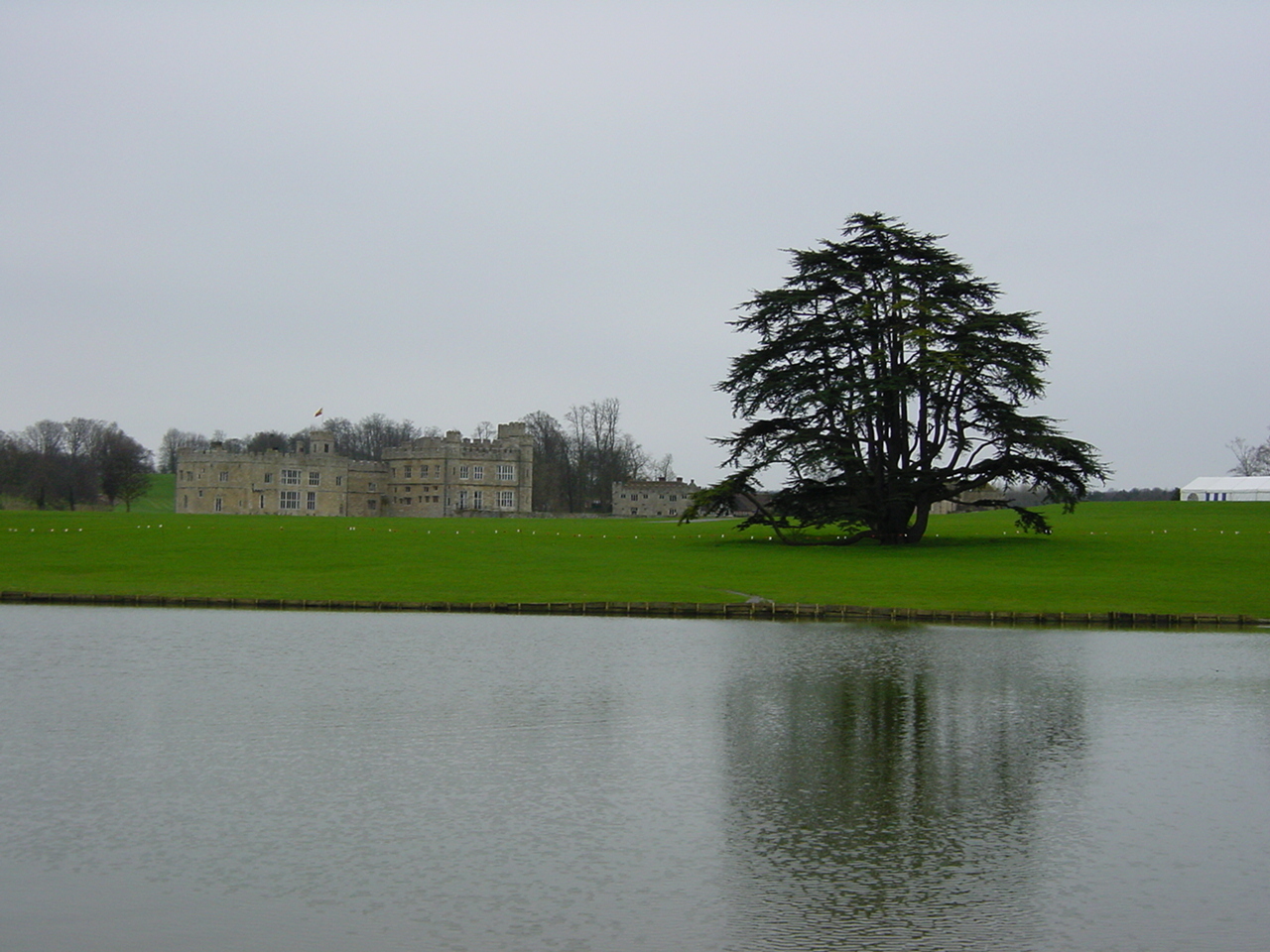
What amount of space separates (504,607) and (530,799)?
20.4 m

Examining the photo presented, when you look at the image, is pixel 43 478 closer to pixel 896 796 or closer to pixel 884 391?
pixel 884 391

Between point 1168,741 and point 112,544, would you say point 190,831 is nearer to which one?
point 1168,741

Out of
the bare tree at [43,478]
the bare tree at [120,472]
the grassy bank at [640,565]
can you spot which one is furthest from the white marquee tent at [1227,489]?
the bare tree at [43,478]

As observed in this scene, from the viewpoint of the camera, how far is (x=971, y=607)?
33250 mm

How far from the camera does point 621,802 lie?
516 inches

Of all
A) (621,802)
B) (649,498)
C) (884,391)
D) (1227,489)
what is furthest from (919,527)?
(649,498)

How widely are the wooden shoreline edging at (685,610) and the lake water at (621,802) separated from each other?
28.0 ft

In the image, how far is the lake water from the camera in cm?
967

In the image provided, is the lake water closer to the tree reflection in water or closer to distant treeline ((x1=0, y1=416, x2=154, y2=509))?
the tree reflection in water

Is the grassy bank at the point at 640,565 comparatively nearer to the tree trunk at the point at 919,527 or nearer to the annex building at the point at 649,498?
the tree trunk at the point at 919,527

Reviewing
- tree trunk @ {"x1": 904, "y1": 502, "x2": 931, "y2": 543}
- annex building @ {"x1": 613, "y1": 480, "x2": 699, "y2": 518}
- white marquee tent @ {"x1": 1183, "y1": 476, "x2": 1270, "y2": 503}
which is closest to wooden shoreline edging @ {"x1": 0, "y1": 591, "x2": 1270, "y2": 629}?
tree trunk @ {"x1": 904, "y1": 502, "x2": 931, "y2": 543}

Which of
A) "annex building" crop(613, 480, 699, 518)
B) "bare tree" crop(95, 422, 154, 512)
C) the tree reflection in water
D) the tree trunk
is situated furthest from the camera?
"annex building" crop(613, 480, 699, 518)

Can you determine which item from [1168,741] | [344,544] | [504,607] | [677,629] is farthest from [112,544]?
[1168,741]

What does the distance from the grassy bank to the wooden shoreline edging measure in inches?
27.6
